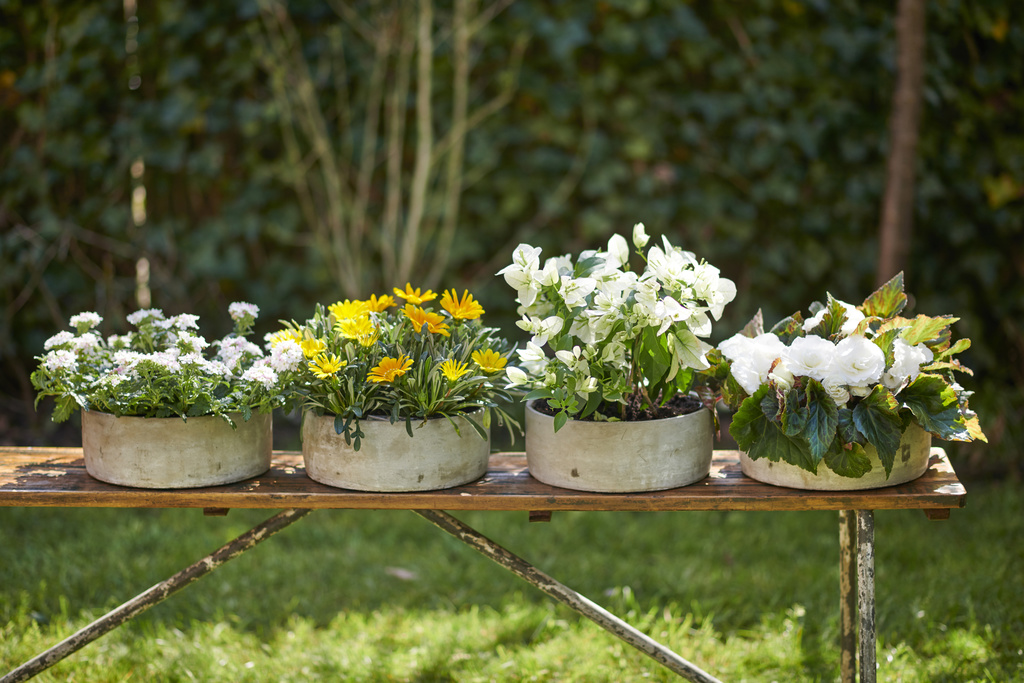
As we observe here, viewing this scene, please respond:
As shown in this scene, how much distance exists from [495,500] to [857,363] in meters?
0.57

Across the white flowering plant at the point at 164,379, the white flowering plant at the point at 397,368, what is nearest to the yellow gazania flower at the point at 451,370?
the white flowering plant at the point at 397,368

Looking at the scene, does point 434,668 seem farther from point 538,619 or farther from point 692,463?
point 692,463

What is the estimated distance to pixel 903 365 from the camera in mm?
1268

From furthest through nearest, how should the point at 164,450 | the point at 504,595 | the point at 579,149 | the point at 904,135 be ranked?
the point at 579,149 < the point at 904,135 < the point at 504,595 < the point at 164,450

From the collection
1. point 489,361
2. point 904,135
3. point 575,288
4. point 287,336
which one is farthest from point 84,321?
point 904,135

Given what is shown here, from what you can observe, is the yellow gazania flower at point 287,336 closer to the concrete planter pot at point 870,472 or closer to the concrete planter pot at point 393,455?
the concrete planter pot at point 393,455

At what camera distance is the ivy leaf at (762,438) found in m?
1.29

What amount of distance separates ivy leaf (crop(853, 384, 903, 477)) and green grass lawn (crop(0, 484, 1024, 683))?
2.89 ft

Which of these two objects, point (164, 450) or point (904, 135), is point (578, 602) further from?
point (904, 135)

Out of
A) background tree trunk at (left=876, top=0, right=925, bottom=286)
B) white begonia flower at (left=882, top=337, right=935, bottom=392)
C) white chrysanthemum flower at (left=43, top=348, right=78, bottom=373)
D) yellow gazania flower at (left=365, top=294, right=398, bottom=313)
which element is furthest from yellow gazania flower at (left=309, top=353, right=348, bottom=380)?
background tree trunk at (left=876, top=0, right=925, bottom=286)

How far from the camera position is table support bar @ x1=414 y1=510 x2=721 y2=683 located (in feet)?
4.67

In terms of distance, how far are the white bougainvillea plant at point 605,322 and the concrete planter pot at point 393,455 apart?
143 millimetres

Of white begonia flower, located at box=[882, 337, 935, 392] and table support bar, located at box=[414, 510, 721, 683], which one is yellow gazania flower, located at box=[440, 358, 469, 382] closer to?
table support bar, located at box=[414, 510, 721, 683]

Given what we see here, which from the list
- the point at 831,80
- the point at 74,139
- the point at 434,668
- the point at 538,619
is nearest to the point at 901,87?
the point at 831,80
